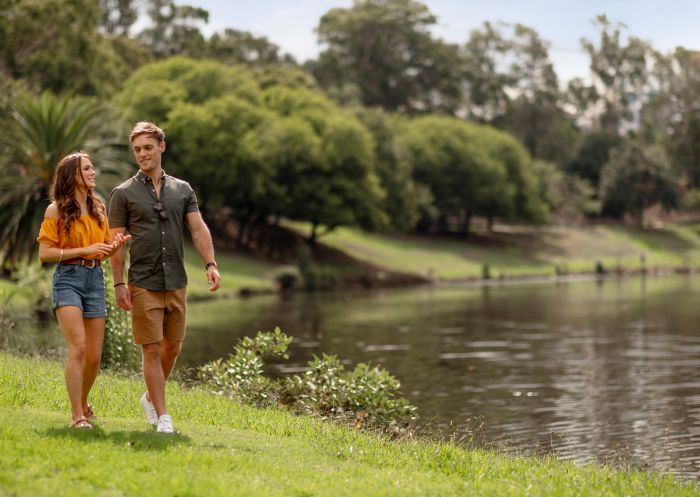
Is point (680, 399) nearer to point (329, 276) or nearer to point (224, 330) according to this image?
point (224, 330)

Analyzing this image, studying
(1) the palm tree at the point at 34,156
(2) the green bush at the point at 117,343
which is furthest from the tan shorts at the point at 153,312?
(1) the palm tree at the point at 34,156

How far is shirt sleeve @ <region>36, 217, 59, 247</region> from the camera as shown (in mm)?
10266

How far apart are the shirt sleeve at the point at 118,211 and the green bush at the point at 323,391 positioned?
18.9 feet

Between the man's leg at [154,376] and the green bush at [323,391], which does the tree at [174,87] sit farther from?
the man's leg at [154,376]

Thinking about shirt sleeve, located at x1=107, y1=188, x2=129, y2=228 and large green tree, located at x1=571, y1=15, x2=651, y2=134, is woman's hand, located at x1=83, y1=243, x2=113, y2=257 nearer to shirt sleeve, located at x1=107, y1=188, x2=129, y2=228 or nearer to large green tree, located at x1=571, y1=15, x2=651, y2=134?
shirt sleeve, located at x1=107, y1=188, x2=129, y2=228

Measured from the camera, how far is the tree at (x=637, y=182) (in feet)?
350

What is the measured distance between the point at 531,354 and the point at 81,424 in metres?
21.0

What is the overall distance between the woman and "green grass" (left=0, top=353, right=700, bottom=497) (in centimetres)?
73

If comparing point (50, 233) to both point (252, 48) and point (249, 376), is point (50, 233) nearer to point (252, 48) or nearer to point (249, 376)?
point (249, 376)

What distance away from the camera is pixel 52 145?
3428 centimetres

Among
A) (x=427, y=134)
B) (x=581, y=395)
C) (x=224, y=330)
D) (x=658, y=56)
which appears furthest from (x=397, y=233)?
(x=581, y=395)

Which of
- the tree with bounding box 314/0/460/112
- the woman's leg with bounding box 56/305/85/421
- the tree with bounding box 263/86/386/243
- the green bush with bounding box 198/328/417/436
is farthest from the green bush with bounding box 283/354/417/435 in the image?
the tree with bounding box 314/0/460/112

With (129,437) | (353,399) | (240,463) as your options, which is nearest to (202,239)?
(129,437)

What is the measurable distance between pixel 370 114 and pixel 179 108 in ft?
70.2
